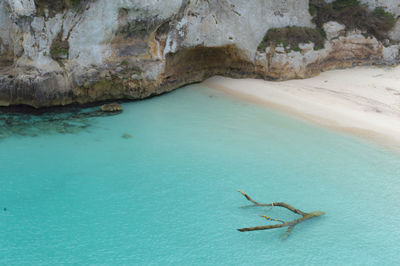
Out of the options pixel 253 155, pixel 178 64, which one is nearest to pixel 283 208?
pixel 253 155

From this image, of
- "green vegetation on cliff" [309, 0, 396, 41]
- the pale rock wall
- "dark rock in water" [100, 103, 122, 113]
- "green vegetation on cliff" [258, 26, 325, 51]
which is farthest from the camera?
"green vegetation on cliff" [309, 0, 396, 41]

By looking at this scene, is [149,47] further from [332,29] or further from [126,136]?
[332,29]

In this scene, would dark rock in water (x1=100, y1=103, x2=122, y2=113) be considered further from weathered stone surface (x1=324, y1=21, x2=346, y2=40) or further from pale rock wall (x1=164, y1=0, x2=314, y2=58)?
weathered stone surface (x1=324, y1=21, x2=346, y2=40)

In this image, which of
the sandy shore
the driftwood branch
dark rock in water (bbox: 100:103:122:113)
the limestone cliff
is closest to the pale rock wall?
the limestone cliff

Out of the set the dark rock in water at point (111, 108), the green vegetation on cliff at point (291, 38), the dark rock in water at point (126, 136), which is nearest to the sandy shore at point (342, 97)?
the green vegetation on cliff at point (291, 38)

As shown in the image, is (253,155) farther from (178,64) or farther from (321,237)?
(178,64)

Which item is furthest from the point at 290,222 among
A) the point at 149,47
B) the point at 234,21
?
the point at 234,21
